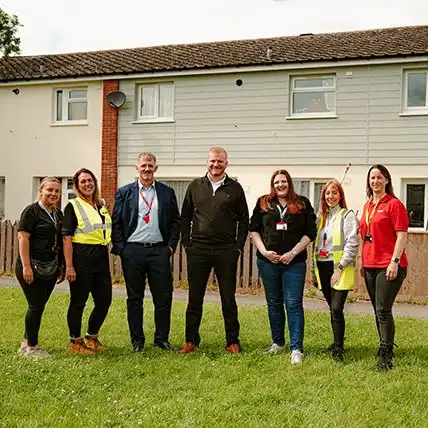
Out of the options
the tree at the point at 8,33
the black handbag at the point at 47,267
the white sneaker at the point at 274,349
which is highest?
the tree at the point at 8,33

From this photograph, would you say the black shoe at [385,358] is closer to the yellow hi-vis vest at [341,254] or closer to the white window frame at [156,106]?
the yellow hi-vis vest at [341,254]

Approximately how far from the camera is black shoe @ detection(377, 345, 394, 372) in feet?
20.0

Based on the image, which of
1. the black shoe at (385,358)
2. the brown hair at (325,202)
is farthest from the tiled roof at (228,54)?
the black shoe at (385,358)

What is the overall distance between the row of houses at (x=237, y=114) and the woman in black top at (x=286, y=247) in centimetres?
870

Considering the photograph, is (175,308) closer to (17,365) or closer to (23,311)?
(23,311)

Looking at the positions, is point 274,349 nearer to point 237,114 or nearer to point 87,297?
point 87,297

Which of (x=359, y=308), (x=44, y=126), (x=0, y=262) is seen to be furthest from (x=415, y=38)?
(x=0, y=262)

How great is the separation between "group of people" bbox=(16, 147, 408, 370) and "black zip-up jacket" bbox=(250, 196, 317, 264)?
10mm

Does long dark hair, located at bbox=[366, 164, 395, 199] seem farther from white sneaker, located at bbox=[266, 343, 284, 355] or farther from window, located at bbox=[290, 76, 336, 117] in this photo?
window, located at bbox=[290, 76, 336, 117]

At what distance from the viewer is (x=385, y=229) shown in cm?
617

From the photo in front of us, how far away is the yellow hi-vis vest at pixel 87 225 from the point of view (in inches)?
260

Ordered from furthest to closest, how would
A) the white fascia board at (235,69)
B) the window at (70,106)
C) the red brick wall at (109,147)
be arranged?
the window at (70,106), the red brick wall at (109,147), the white fascia board at (235,69)

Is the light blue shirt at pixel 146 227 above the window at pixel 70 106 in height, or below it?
below

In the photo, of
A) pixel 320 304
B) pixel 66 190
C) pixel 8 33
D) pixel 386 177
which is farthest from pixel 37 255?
pixel 8 33
